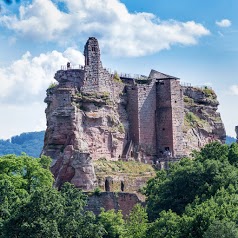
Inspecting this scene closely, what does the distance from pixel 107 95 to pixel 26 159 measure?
17260 millimetres

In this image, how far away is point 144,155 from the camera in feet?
322

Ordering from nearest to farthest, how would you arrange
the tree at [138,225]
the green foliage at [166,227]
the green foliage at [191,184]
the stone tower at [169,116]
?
the green foliage at [166,227] → the tree at [138,225] → the green foliage at [191,184] → the stone tower at [169,116]

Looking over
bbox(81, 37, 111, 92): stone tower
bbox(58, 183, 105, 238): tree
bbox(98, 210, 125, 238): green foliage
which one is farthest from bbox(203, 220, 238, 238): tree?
bbox(81, 37, 111, 92): stone tower

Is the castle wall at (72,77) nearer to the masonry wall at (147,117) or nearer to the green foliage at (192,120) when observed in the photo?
the masonry wall at (147,117)

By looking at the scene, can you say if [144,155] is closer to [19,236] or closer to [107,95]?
[107,95]

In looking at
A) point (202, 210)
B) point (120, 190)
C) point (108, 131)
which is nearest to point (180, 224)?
point (202, 210)

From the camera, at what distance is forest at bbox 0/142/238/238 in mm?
60938

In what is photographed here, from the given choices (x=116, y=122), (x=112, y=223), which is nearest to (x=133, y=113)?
(x=116, y=122)

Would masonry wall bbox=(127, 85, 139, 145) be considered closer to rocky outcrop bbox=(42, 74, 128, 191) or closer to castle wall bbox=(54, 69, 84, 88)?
rocky outcrop bbox=(42, 74, 128, 191)

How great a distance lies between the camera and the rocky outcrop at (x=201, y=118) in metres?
105

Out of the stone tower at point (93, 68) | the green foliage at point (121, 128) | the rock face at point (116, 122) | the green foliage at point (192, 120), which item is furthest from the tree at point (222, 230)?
the green foliage at point (192, 120)

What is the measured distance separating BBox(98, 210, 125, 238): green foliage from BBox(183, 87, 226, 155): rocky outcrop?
27.9 m

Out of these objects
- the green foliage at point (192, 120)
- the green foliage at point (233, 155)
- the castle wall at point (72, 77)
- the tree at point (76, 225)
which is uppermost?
the castle wall at point (72, 77)

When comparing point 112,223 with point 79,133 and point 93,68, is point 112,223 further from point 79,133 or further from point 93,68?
point 93,68
